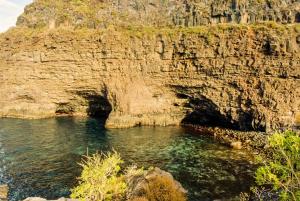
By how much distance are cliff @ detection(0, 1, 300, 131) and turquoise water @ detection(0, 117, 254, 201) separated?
26.8 ft

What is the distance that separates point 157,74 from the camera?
77062 mm

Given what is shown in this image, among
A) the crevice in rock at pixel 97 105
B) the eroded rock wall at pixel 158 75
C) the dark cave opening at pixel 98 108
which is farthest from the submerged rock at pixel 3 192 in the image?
the dark cave opening at pixel 98 108

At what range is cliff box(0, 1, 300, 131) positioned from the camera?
65.4 metres

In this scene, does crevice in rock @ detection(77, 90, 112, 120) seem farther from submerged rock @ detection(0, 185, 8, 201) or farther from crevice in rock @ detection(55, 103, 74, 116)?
submerged rock @ detection(0, 185, 8, 201)

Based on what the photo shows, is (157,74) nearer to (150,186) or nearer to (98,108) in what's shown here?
(98,108)

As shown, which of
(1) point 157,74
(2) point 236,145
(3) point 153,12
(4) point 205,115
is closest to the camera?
(2) point 236,145

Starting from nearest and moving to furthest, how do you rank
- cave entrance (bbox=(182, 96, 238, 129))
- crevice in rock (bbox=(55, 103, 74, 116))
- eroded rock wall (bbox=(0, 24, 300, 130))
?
eroded rock wall (bbox=(0, 24, 300, 130))
cave entrance (bbox=(182, 96, 238, 129))
crevice in rock (bbox=(55, 103, 74, 116))

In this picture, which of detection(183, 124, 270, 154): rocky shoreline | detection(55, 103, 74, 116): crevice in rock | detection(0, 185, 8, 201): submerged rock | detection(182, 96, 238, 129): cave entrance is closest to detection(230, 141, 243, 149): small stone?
detection(183, 124, 270, 154): rocky shoreline

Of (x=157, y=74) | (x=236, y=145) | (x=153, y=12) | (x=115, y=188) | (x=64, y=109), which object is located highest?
(x=153, y=12)

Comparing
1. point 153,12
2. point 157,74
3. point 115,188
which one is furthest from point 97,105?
point 115,188

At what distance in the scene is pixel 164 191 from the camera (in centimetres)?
2908

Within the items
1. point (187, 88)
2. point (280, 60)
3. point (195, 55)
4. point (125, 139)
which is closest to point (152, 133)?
point (125, 139)

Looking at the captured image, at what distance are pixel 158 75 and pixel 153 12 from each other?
24355mm

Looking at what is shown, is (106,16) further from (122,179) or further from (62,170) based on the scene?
(122,179)
